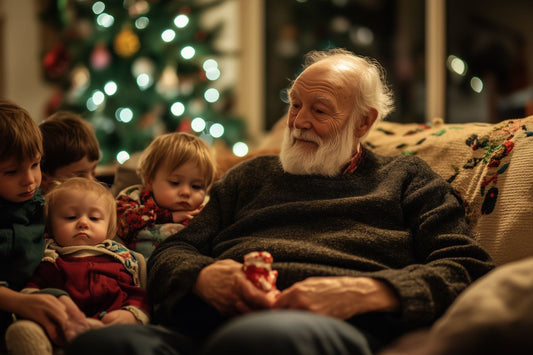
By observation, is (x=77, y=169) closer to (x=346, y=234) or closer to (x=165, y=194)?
(x=165, y=194)

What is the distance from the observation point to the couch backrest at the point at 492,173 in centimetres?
155

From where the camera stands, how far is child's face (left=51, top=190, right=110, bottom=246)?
1.64m

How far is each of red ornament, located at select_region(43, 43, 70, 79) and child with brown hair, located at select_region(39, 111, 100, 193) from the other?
9.91 feet

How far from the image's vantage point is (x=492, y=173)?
167 centimetres

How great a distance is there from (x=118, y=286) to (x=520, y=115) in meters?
2.75

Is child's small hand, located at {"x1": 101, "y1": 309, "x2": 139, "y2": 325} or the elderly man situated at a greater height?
the elderly man

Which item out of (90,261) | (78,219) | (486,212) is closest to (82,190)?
(78,219)

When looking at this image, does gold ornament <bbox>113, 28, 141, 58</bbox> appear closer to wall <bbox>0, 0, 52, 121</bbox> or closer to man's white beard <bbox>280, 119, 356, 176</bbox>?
wall <bbox>0, 0, 52, 121</bbox>

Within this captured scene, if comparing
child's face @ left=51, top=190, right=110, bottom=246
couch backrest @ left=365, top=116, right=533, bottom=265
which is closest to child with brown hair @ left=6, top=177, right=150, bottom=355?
child's face @ left=51, top=190, right=110, bottom=246

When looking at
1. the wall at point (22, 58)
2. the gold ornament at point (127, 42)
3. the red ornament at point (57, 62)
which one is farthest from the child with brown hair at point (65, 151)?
the wall at point (22, 58)

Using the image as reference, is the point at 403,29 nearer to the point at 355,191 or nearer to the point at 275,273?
the point at 355,191

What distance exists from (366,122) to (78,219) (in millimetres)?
963

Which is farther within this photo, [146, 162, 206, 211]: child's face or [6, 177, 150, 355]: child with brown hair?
[146, 162, 206, 211]: child's face

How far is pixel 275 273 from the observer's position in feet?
4.87
